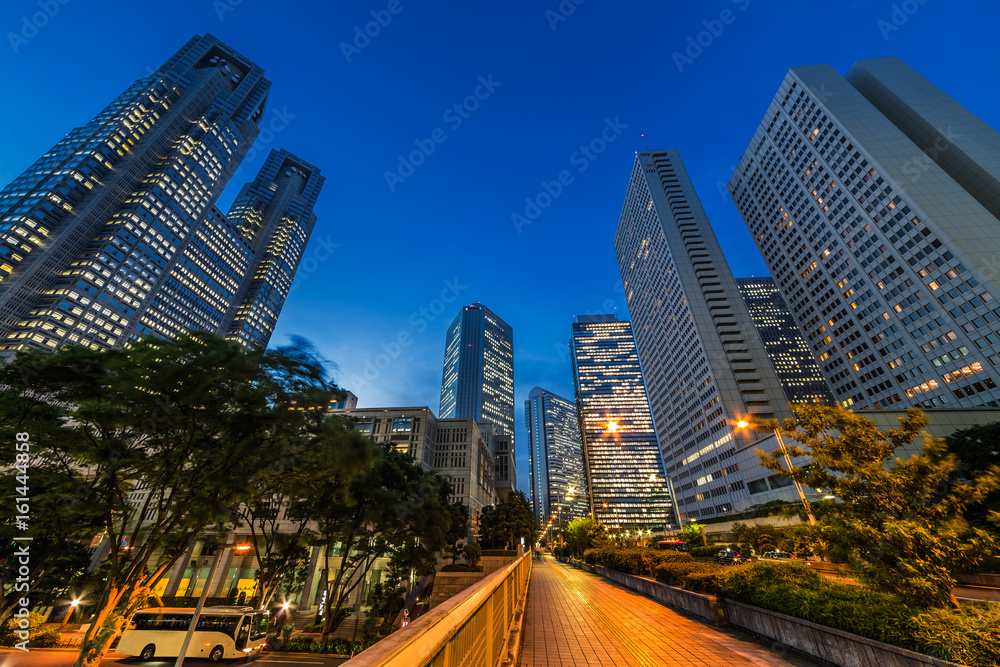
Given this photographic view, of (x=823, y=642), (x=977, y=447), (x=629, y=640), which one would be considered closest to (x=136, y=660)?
(x=629, y=640)

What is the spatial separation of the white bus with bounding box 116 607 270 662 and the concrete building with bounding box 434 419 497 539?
58.5 meters

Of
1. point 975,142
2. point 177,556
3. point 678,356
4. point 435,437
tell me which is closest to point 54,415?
point 177,556

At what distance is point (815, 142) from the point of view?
3044 inches

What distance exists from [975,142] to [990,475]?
109000 mm

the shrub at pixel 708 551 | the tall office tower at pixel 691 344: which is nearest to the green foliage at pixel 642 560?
the shrub at pixel 708 551

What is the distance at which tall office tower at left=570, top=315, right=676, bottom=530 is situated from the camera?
156625 millimetres

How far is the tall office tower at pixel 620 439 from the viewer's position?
157 metres

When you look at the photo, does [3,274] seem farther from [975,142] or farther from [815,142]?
[975,142]

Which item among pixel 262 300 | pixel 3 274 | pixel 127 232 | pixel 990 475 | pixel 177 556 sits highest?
pixel 262 300

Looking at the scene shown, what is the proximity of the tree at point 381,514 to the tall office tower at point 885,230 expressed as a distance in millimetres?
75467

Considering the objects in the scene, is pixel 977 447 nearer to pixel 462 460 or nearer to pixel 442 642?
pixel 442 642

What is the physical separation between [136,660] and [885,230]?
104471 mm

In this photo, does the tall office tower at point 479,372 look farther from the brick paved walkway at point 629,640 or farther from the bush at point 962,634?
the bush at point 962,634

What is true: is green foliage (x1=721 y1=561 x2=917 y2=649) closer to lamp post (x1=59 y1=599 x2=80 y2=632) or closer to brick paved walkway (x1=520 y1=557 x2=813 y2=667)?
brick paved walkway (x1=520 y1=557 x2=813 y2=667)
